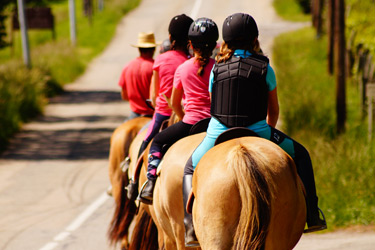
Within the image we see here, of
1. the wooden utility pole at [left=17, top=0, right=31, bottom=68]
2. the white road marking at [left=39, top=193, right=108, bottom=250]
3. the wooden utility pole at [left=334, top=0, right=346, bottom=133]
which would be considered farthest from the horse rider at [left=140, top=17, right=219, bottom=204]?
the wooden utility pole at [left=17, top=0, right=31, bottom=68]

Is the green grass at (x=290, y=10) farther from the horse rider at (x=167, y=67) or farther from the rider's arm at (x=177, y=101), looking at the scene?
the rider's arm at (x=177, y=101)

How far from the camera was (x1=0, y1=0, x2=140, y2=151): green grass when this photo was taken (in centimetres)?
1969

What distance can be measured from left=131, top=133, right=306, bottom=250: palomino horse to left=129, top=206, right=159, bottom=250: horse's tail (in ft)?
8.84

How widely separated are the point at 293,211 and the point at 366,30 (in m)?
12.8

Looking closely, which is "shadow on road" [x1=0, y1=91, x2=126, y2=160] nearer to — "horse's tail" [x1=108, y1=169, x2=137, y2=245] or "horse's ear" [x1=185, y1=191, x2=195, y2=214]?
"horse's tail" [x1=108, y1=169, x2=137, y2=245]

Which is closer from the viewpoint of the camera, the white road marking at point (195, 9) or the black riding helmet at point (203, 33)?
the black riding helmet at point (203, 33)

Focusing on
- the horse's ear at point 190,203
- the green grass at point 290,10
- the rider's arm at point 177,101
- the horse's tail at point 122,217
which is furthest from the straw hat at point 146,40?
the green grass at point 290,10

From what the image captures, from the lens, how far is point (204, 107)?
19.9 ft

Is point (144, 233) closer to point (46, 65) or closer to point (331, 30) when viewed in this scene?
point (331, 30)

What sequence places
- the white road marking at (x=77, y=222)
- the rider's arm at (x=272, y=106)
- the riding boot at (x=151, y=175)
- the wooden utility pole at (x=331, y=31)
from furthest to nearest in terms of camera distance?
the wooden utility pole at (x=331, y=31), the white road marking at (x=77, y=222), the riding boot at (x=151, y=175), the rider's arm at (x=272, y=106)

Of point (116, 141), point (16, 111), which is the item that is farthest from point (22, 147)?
point (116, 141)

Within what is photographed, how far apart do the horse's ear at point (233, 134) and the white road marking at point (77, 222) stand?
16.0ft

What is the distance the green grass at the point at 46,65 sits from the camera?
19688 mm

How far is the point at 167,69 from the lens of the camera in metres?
6.92
